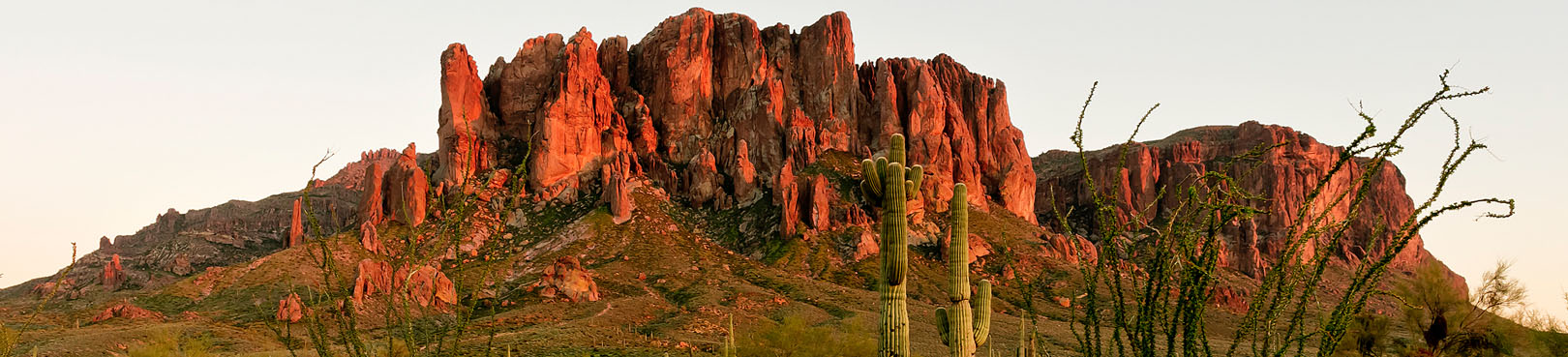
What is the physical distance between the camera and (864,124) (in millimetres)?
129625

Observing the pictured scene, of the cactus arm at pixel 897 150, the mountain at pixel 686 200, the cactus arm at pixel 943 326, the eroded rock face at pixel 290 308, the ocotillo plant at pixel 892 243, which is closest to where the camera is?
the eroded rock face at pixel 290 308

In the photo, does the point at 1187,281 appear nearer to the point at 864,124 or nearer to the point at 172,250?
the point at 864,124

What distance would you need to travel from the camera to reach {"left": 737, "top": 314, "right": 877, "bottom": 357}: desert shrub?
4109cm

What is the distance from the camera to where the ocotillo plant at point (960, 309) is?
12.4 metres

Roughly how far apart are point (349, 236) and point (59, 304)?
28081mm

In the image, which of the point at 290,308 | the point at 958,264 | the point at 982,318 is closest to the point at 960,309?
the point at 958,264

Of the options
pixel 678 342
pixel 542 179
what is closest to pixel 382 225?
pixel 542 179

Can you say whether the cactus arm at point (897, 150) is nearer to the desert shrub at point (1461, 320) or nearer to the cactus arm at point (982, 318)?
the cactus arm at point (982, 318)

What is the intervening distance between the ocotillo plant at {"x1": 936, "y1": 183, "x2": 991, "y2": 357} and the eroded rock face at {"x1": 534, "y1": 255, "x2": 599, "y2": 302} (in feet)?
228

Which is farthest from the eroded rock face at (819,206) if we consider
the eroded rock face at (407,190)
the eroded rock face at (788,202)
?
the eroded rock face at (407,190)

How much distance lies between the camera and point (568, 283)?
8081 cm

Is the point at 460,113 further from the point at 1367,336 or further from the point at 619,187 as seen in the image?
the point at 1367,336

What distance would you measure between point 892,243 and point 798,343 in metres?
28.9

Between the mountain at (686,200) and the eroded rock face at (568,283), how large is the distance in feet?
0.88
